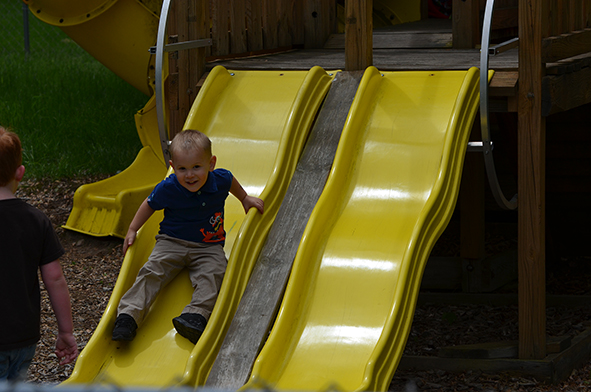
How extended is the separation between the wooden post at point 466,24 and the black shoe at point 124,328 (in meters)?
3.30

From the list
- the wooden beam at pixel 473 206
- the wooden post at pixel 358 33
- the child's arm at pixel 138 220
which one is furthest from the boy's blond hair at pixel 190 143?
the wooden beam at pixel 473 206

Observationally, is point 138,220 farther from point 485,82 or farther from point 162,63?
point 485,82

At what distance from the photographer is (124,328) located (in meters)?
3.15

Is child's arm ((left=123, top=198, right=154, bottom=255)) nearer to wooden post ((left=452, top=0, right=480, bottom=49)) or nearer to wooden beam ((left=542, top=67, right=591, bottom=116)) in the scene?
wooden beam ((left=542, top=67, right=591, bottom=116))

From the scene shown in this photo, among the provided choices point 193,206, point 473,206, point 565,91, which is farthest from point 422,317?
point 193,206

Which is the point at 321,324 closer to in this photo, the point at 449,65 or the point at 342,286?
the point at 342,286

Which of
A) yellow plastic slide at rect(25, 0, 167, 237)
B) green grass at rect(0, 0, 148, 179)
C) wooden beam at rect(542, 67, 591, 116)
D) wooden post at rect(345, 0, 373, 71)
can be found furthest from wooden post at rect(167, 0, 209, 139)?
green grass at rect(0, 0, 148, 179)

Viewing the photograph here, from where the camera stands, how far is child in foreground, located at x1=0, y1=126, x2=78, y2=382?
8.28 feet

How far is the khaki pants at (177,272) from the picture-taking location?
323 centimetres

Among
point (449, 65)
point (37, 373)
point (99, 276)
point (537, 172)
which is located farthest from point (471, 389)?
point (99, 276)

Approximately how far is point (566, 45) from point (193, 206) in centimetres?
233

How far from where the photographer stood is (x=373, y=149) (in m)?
3.74

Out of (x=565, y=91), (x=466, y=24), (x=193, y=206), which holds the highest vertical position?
(x=466, y=24)

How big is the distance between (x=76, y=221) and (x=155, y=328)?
3.55 m
